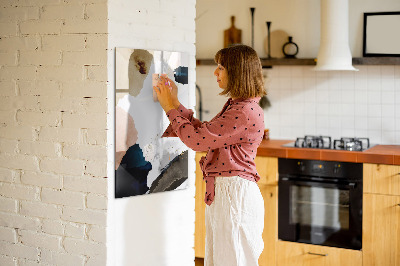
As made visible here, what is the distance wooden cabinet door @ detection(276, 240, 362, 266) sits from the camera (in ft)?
12.8

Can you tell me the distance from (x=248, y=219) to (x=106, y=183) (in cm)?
69

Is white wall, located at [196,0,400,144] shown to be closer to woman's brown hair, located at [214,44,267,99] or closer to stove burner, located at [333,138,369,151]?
stove burner, located at [333,138,369,151]

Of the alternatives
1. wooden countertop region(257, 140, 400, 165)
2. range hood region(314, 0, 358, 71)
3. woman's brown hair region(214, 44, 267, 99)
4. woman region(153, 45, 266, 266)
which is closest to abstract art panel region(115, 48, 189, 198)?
woman region(153, 45, 266, 266)

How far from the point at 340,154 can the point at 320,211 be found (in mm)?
448

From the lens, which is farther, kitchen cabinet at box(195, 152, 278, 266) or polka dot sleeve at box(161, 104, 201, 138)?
kitchen cabinet at box(195, 152, 278, 266)

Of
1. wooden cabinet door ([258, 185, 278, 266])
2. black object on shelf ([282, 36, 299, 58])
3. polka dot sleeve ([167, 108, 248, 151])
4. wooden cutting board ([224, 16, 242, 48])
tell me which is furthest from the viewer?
wooden cutting board ([224, 16, 242, 48])

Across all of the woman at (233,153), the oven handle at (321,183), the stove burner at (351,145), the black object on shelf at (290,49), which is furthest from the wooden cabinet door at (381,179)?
the woman at (233,153)

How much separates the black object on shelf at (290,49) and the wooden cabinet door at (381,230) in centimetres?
135

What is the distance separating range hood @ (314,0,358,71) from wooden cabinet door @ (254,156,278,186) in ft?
2.50

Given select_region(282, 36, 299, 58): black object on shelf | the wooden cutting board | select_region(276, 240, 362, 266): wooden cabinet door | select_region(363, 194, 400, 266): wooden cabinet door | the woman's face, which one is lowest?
select_region(276, 240, 362, 266): wooden cabinet door

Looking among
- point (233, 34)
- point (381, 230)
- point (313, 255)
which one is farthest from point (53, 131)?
point (233, 34)

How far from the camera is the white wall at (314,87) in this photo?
4.36m

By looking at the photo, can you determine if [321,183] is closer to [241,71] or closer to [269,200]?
[269,200]

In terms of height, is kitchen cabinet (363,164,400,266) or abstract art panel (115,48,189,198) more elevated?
abstract art panel (115,48,189,198)
